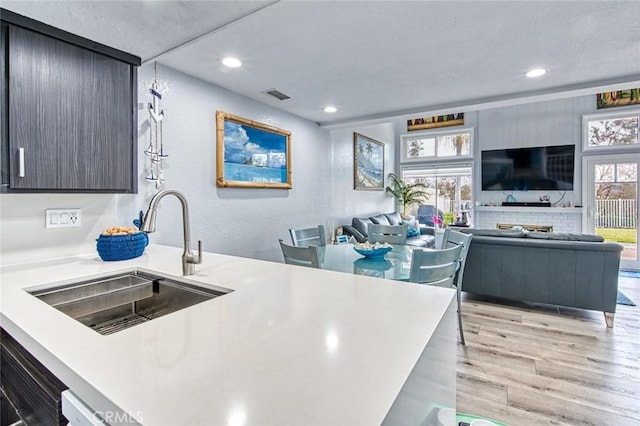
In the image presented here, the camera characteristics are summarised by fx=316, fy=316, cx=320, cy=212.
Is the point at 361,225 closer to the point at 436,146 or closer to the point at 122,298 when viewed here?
the point at 436,146

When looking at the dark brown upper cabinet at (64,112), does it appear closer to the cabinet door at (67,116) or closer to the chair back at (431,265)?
the cabinet door at (67,116)

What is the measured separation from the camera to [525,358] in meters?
2.45

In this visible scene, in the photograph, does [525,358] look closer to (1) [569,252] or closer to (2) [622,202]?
(1) [569,252]

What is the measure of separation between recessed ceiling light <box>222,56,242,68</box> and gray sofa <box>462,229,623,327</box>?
3008 millimetres

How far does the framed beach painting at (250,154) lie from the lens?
10.3ft

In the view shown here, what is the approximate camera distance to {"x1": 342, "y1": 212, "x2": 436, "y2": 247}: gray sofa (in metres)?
5.01

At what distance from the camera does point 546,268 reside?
10.8ft

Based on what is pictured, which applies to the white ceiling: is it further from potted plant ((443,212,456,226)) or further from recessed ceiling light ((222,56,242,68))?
potted plant ((443,212,456,226))

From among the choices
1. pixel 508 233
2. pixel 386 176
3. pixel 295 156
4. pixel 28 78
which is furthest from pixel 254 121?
pixel 386 176

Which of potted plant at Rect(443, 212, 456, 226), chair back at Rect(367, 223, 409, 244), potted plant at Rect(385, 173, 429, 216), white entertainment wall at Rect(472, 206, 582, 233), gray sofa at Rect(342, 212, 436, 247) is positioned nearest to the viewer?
chair back at Rect(367, 223, 409, 244)

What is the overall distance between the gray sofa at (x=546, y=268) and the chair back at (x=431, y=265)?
1.56 metres

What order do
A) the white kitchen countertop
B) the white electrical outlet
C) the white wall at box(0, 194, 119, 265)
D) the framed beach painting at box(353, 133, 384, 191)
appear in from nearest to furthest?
the white kitchen countertop
the white wall at box(0, 194, 119, 265)
the white electrical outlet
the framed beach painting at box(353, 133, 384, 191)

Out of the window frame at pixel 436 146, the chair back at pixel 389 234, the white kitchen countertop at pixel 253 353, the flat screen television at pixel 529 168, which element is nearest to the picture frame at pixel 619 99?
the flat screen television at pixel 529 168

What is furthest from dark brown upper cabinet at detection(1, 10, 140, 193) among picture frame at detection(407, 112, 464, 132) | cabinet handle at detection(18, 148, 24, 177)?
picture frame at detection(407, 112, 464, 132)
